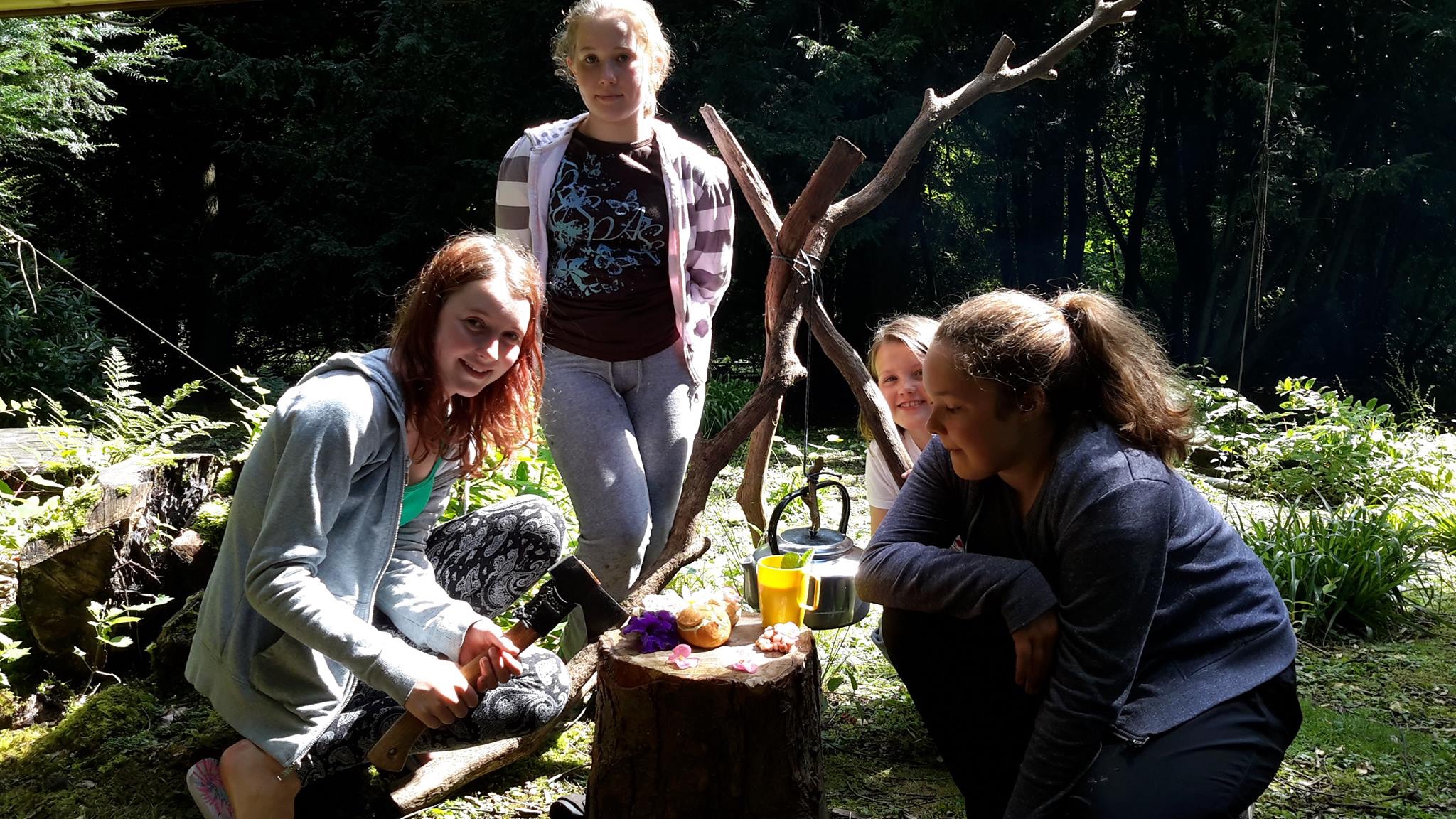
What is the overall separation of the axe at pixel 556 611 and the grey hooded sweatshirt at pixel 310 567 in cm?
12

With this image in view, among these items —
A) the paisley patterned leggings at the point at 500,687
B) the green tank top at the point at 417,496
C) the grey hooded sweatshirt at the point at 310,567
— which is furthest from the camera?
the green tank top at the point at 417,496

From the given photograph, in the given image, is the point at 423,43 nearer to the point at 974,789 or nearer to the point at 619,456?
the point at 619,456

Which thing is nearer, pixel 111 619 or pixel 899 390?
pixel 111 619

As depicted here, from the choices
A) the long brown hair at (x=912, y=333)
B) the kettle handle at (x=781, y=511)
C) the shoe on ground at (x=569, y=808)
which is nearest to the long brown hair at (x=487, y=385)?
the kettle handle at (x=781, y=511)

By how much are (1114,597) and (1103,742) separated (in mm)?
267

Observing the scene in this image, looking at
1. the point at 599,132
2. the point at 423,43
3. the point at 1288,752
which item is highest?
the point at 423,43

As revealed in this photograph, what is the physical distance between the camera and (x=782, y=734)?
2.08 meters

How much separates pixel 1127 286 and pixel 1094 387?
9169 millimetres

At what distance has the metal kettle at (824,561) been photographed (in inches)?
109

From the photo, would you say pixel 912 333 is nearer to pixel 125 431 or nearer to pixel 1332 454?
pixel 125 431

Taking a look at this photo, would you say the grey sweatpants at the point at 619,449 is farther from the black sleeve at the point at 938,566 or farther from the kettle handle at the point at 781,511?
the black sleeve at the point at 938,566

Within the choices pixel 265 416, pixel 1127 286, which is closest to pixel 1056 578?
pixel 265 416

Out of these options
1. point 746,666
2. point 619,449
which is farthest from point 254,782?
point 619,449

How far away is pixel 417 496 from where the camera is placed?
2.27 meters
